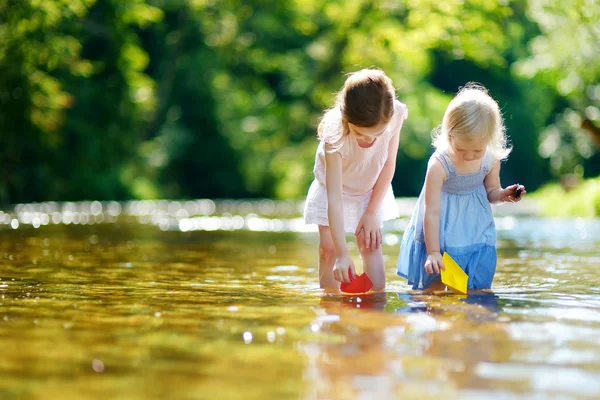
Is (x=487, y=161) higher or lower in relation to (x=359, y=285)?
higher

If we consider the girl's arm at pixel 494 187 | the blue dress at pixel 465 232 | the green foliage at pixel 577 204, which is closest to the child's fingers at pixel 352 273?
the blue dress at pixel 465 232

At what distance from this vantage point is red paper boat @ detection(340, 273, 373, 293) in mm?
5340

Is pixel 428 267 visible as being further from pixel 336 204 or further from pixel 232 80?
pixel 232 80

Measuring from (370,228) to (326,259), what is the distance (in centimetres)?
35

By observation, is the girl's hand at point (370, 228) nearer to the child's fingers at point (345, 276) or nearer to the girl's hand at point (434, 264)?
the girl's hand at point (434, 264)

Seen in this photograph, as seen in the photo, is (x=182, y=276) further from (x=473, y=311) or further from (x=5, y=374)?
(x=5, y=374)

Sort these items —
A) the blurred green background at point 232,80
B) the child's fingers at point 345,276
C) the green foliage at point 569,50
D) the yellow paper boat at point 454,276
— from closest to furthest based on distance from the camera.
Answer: the child's fingers at point 345,276
the yellow paper boat at point 454,276
the blurred green background at point 232,80
the green foliage at point 569,50

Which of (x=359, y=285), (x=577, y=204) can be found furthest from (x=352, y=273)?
(x=577, y=204)

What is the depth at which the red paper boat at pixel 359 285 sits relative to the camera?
5.34 metres

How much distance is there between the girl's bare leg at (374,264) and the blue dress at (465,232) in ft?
0.60

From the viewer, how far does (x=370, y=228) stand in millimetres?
5672

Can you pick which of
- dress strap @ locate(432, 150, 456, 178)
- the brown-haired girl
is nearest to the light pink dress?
the brown-haired girl

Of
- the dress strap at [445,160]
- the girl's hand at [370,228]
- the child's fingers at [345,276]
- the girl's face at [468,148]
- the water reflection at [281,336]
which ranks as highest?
the girl's face at [468,148]

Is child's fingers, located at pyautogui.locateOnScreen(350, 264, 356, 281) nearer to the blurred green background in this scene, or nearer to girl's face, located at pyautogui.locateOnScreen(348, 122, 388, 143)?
girl's face, located at pyautogui.locateOnScreen(348, 122, 388, 143)
